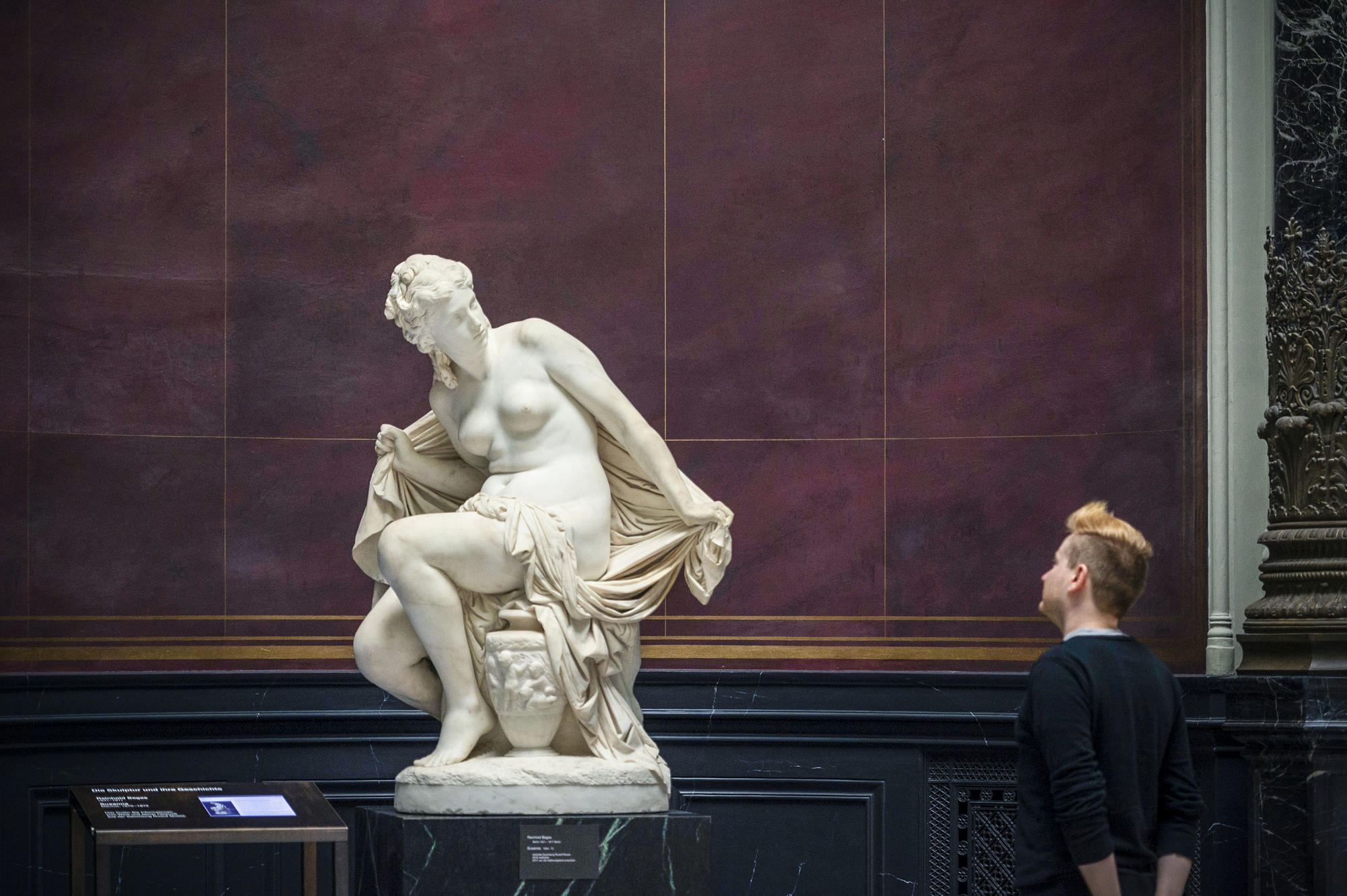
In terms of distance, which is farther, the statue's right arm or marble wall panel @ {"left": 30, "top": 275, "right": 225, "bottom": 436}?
marble wall panel @ {"left": 30, "top": 275, "right": 225, "bottom": 436}

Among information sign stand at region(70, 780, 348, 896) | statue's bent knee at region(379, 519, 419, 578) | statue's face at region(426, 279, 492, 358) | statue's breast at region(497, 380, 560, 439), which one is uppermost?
statue's face at region(426, 279, 492, 358)

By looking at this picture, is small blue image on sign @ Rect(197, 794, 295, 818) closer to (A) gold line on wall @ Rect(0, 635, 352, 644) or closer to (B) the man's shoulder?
(B) the man's shoulder

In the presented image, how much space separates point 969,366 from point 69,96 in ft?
12.4

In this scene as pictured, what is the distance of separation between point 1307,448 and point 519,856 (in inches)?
120

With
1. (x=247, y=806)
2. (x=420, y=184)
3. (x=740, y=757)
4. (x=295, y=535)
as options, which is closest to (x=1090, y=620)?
(x=247, y=806)

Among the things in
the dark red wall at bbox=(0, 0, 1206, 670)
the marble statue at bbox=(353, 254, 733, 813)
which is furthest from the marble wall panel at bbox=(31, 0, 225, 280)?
the marble statue at bbox=(353, 254, 733, 813)

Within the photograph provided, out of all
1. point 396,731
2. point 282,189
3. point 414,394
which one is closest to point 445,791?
point 396,731

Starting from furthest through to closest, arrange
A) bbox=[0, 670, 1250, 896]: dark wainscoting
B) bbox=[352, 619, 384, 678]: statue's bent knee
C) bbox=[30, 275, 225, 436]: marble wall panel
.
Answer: bbox=[30, 275, 225, 436]: marble wall panel → bbox=[0, 670, 1250, 896]: dark wainscoting → bbox=[352, 619, 384, 678]: statue's bent knee

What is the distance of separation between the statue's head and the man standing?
6.61 feet

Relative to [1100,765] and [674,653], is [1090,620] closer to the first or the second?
[1100,765]

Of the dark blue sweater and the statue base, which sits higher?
the dark blue sweater

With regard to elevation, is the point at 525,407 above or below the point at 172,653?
above

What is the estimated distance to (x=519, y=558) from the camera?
181 inches

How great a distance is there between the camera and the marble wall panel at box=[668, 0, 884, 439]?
22.2 feet
